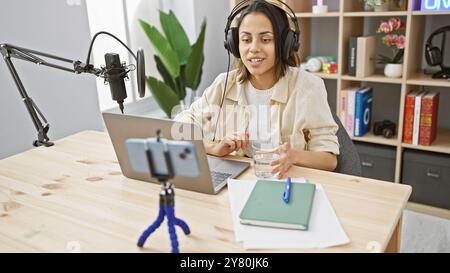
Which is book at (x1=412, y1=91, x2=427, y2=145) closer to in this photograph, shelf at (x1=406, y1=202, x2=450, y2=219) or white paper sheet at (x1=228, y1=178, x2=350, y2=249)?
shelf at (x1=406, y1=202, x2=450, y2=219)

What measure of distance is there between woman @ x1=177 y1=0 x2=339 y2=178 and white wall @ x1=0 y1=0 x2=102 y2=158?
0.82 meters

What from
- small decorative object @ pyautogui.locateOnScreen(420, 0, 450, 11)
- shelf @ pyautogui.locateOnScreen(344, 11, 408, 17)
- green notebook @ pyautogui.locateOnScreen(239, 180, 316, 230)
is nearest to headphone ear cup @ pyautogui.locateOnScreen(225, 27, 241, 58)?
green notebook @ pyautogui.locateOnScreen(239, 180, 316, 230)

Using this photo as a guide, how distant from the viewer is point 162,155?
0.70 metres

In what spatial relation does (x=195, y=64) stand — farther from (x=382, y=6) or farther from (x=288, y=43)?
(x=288, y=43)

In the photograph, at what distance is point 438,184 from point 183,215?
6.14 feet

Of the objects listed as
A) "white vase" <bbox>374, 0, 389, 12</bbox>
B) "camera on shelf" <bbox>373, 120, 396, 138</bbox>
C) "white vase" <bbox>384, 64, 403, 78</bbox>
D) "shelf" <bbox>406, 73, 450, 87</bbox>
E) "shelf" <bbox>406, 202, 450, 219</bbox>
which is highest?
"white vase" <bbox>374, 0, 389, 12</bbox>

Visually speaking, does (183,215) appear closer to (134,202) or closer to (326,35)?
(134,202)

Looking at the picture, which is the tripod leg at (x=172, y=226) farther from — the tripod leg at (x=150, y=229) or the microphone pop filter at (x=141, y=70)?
the microphone pop filter at (x=141, y=70)

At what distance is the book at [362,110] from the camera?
250 cm

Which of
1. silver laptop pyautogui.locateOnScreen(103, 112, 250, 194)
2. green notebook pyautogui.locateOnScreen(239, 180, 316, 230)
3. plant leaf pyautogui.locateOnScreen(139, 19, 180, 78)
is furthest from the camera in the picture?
plant leaf pyautogui.locateOnScreen(139, 19, 180, 78)

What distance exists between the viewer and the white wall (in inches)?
71.5

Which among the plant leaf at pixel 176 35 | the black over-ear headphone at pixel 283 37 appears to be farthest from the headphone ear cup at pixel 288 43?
the plant leaf at pixel 176 35

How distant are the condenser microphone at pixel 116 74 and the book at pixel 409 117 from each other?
178 centimetres

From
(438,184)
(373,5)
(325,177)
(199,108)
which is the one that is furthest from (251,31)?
(438,184)
